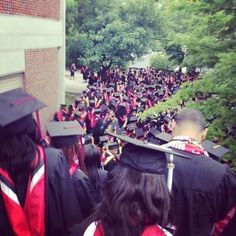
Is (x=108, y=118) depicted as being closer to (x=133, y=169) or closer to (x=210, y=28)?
(x=210, y=28)

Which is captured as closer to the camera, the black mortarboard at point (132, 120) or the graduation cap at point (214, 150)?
the graduation cap at point (214, 150)

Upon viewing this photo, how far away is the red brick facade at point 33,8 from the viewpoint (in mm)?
7635

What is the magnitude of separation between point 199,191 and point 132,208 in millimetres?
929

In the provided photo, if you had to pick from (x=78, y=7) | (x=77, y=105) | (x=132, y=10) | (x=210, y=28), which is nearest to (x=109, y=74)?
(x=132, y=10)

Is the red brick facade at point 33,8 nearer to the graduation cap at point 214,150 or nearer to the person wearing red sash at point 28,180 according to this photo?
the graduation cap at point 214,150

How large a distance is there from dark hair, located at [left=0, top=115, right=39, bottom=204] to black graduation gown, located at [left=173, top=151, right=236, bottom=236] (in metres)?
0.96

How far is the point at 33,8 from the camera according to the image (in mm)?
9055

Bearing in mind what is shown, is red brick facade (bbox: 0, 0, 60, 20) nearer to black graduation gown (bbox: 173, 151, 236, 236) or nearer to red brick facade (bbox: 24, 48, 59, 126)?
red brick facade (bbox: 24, 48, 59, 126)

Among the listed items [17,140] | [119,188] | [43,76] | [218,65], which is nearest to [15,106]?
[17,140]

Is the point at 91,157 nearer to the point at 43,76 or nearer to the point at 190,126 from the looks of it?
the point at 190,126

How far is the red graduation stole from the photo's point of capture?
216 centimetres

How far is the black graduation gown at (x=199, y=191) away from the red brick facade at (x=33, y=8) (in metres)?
6.05

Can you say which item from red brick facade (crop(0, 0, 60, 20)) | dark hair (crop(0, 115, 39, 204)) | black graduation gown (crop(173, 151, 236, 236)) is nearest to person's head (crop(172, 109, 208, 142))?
black graduation gown (crop(173, 151, 236, 236))

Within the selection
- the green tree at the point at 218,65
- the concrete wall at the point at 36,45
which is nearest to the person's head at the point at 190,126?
the green tree at the point at 218,65
